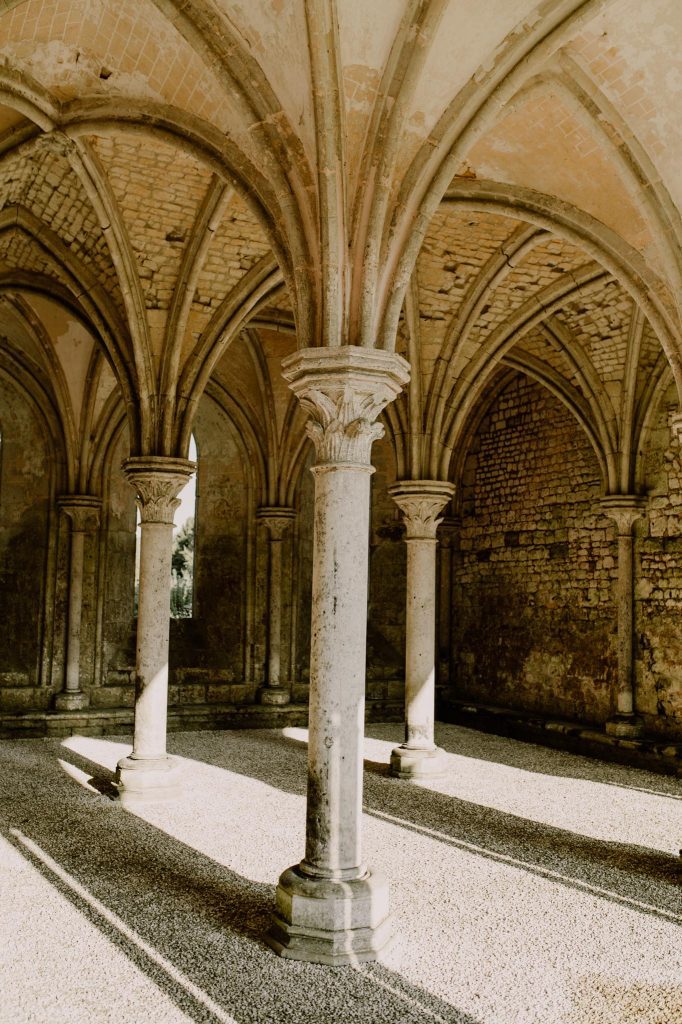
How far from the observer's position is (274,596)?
1449 centimetres

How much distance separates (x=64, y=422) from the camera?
1282 centimetres

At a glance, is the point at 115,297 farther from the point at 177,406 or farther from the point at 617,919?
the point at 617,919

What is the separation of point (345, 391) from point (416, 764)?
5484mm

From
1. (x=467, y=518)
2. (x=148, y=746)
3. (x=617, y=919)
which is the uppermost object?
(x=467, y=518)

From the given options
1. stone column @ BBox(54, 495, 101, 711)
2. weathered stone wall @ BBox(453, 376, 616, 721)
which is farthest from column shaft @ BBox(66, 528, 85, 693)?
weathered stone wall @ BBox(453, 376, 616, 721)

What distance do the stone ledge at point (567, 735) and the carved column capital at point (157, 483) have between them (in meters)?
6.32

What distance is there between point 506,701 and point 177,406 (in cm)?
802

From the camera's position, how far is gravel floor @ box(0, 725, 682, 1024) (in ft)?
13.9

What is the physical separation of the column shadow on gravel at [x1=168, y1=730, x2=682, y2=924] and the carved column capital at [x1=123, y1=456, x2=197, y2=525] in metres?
2.99

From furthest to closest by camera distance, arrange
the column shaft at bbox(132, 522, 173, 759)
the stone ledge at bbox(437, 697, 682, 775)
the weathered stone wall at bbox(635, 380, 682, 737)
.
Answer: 1. the weathered stone wall at bbox(635, 380, 682, 737)
2. the stone ledge at bbox(437, 697, 682, 775)
3. the column shaft at bbox(132, 522, 173, 759)

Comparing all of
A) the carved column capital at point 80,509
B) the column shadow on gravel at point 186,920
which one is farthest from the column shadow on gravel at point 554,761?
the carved column capital at point 80,509

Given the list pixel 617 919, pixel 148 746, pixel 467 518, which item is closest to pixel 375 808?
pixel 148 746

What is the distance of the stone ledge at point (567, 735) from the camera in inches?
422

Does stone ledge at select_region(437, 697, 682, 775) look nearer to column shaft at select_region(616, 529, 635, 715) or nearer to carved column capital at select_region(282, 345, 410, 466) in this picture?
column shaft at select_region(616, 529, 635, 715)
